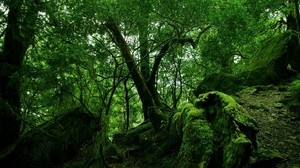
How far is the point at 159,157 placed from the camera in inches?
344

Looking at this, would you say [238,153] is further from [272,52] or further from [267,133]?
[272,52]

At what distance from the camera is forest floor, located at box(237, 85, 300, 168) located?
19.5ft

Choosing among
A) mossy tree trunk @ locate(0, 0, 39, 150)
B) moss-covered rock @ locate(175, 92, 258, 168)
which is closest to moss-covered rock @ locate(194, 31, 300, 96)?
moss-covered rock @ locate(175, 92, 258, 168)

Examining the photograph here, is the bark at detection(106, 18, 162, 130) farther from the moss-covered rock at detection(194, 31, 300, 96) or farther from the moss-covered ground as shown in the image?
the moss-covered rock at detection(194, 31, 300, 96)

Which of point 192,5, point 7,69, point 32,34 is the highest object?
point 192,5

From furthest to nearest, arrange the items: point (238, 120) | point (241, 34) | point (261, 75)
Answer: point (261, 75), point (241, 34), point (238, 120)

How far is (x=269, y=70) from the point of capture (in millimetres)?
11305

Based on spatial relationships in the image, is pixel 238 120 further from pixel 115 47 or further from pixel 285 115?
pixel 115 47

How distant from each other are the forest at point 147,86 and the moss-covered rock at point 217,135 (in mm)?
21

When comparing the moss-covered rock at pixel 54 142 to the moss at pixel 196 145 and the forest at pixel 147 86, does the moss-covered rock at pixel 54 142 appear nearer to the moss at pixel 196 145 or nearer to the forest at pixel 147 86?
the forest at pixel 147 86

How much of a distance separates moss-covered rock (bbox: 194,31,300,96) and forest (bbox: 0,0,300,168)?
0.14 ft

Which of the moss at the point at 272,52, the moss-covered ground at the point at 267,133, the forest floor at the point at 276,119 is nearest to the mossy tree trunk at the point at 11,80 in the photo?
the moss-covered ground at the point at 267,133

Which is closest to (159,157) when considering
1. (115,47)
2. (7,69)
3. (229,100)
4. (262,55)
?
(229,100)

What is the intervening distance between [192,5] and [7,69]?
227 inches
